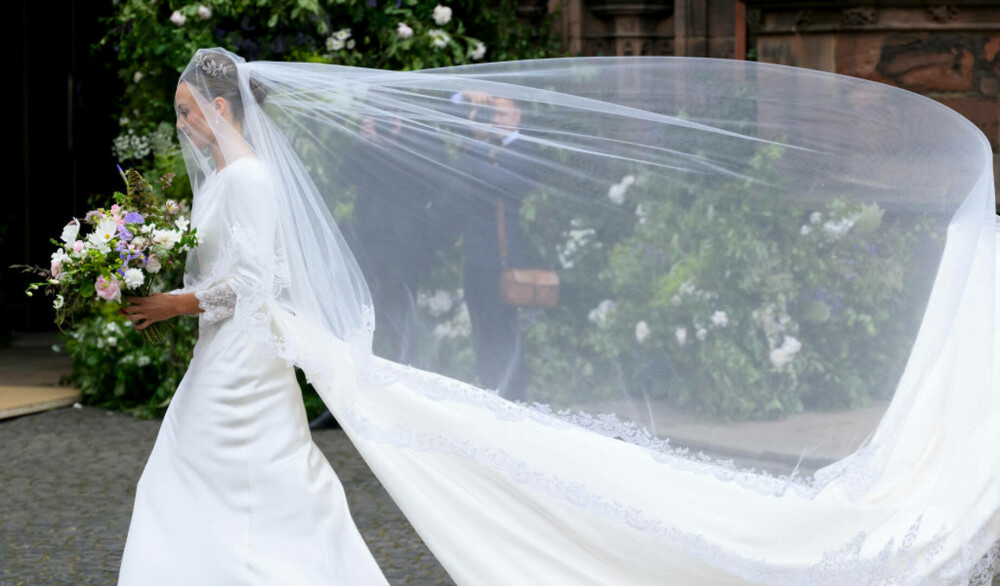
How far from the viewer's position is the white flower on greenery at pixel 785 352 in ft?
13.4

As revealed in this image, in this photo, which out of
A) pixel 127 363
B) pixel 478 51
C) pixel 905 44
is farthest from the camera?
pixel 127 363

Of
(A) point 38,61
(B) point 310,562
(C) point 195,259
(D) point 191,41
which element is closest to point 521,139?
(C) point 195,259

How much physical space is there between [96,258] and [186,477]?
0.69 meters

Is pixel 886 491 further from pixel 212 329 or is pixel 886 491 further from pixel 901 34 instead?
pixel 901 34

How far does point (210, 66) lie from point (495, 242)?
96cm

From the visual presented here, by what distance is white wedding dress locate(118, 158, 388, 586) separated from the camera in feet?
13.3

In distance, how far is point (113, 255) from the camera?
4.01m

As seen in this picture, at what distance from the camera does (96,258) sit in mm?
3992

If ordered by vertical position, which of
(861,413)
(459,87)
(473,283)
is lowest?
(861,413)

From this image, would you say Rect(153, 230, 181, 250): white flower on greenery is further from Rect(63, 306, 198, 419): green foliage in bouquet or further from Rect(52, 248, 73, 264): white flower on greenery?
Rect(63, 306, 198, 419): green foliage in bouquet

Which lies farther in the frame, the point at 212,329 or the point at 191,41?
the point at 191,41

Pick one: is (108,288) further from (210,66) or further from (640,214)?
(640,214)

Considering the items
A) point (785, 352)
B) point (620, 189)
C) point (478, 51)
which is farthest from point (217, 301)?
point (478, 51)

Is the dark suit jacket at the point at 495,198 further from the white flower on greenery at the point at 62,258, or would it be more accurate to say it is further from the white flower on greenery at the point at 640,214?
the white flower on greenery at the point at 62,258
